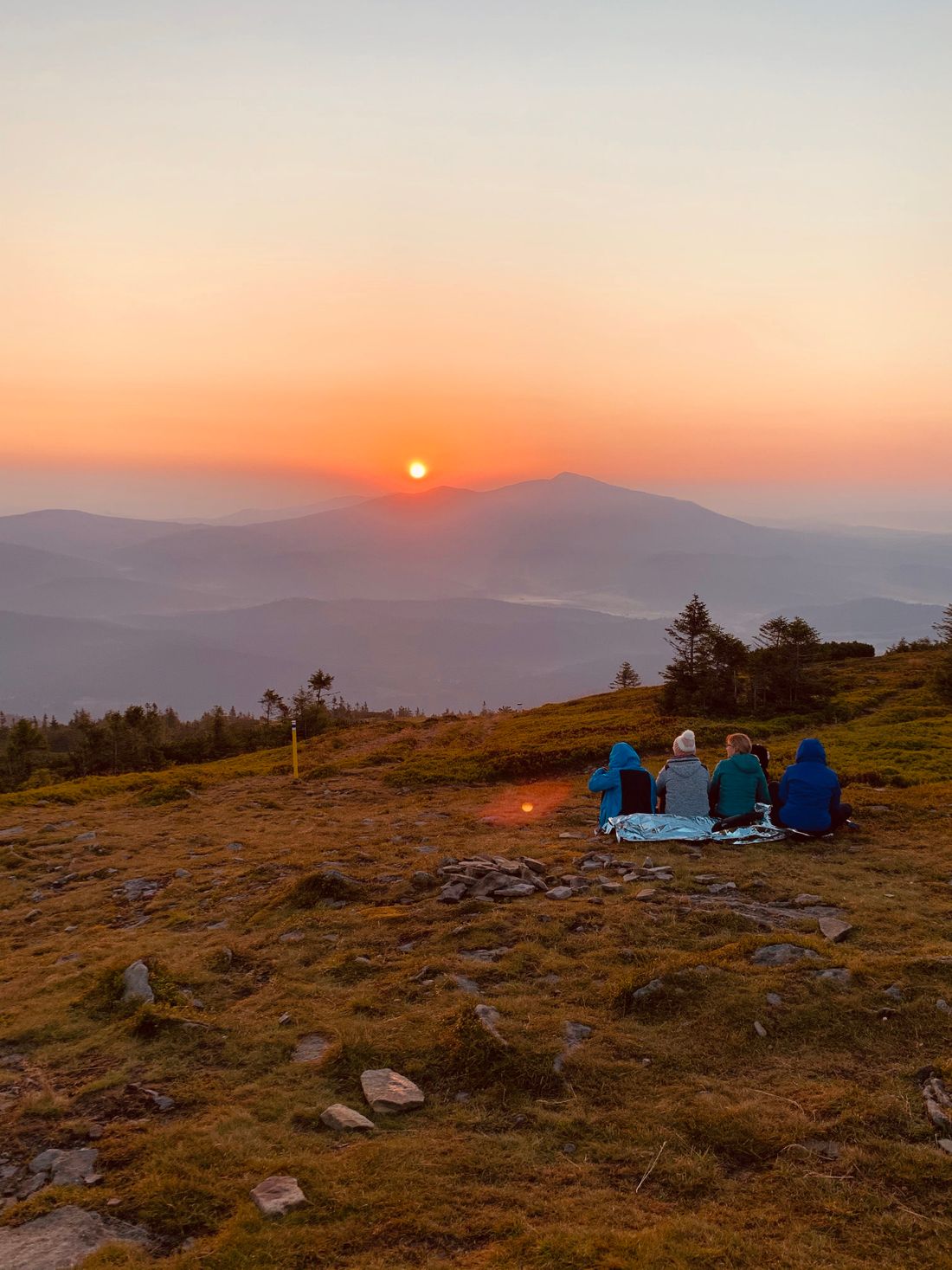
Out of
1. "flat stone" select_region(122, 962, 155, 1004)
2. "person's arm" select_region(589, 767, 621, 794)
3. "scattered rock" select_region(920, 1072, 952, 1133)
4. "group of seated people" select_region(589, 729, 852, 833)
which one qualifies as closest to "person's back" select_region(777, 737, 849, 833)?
"group of seated people" select_region(589, 729, 852, 833)

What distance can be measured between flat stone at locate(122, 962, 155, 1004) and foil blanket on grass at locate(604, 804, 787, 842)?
885 cm

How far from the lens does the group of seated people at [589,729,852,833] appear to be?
1453 cm

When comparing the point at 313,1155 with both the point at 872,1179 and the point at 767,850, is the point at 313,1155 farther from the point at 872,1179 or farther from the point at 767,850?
the point at 767,850

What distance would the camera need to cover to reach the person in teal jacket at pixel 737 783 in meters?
14.6

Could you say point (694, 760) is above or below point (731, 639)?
below

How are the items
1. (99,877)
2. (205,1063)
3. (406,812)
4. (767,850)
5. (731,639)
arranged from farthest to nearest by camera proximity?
(731,639) < (406,812) < (99,877) < (767,850) < (205,1063)

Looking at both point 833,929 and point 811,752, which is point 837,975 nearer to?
point 833,929

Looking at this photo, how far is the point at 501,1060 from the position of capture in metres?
6.97

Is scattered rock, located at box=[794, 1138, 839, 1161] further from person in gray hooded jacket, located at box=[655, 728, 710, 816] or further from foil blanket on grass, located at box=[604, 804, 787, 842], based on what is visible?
person in gray hooded jacket, located at box=[655, 728, 710, 816]

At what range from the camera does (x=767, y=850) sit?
549 inches

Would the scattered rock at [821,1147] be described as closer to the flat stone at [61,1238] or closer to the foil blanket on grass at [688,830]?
the flat stone at [61,1238]

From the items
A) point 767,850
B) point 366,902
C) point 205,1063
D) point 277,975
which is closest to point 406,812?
point 366,902

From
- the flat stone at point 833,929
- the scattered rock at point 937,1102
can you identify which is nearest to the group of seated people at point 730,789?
the flat stone at point 833,929

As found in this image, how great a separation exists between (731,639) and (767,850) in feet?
69.3
